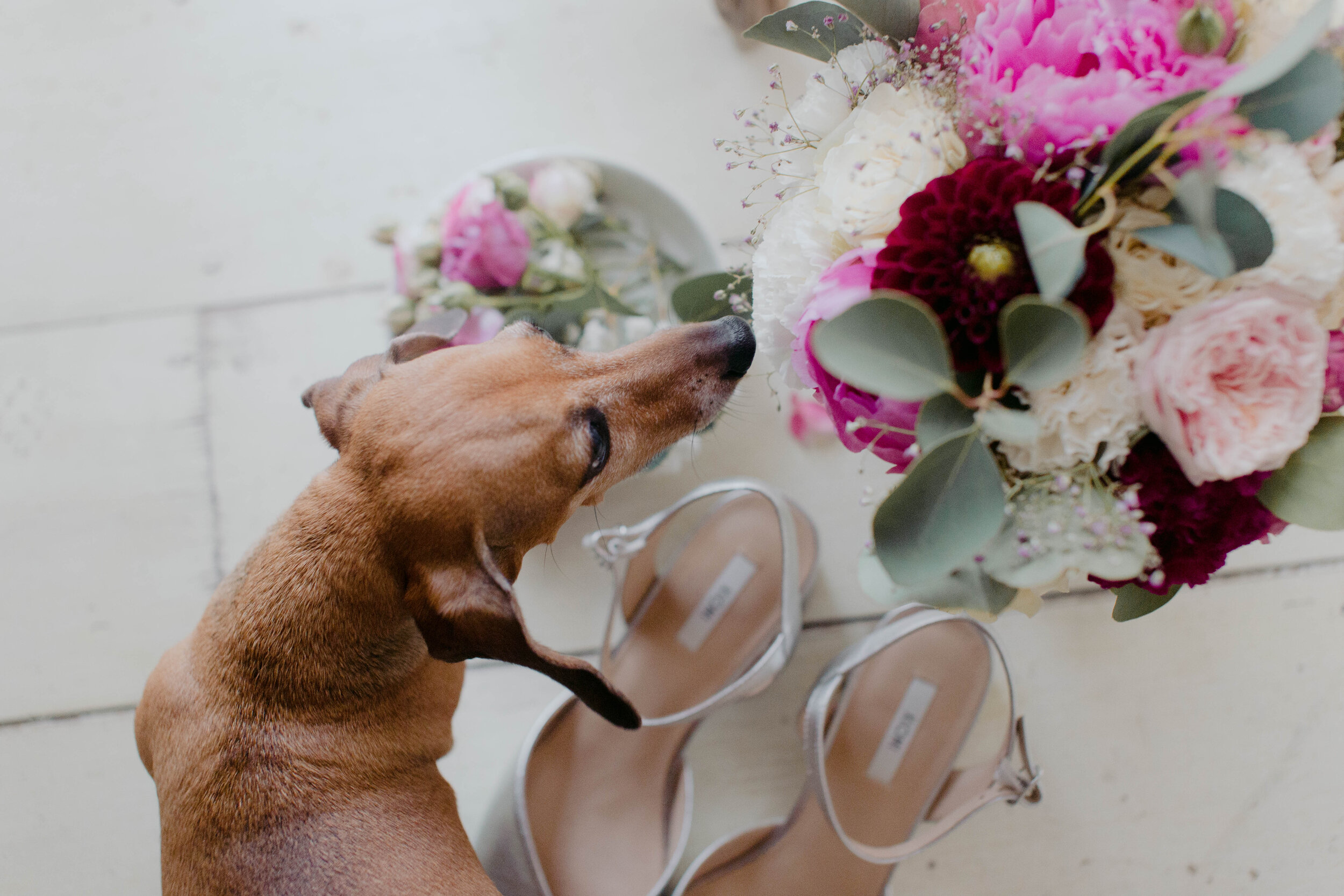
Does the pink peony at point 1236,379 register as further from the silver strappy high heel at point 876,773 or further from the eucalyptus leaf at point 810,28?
the silver strappy high heel at point 876,773

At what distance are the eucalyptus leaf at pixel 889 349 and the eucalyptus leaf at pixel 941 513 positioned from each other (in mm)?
49

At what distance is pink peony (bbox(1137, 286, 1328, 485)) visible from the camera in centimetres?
58

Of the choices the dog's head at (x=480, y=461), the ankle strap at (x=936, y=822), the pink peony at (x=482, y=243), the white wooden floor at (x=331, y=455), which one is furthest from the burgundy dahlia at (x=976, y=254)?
the white wooden floor at (x=331, y=455)

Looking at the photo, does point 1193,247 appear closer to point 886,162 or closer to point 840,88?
point 886,162

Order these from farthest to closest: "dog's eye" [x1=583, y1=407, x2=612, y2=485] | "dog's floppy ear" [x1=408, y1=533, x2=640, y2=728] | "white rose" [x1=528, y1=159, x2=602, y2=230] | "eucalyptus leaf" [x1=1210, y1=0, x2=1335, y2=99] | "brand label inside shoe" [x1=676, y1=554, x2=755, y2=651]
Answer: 1. "brand label inside shoe" [x1=676, y1=554, x2=755, y2=651]
2. "white rose" [x1=528, y1=159, x2=602, y2=230]
3. "dog's eye" [x1=583, y1=407, x2=612, y2=485]
4. "dog's floppy ear" [x1=408, y1=533, x2=640, y2=728]
5. "eucalyptus leaf" [x1=1210, y1=0, x2=1335, y2=99]

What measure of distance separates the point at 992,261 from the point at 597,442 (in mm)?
546

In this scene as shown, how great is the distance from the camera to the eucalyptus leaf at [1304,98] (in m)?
0.59

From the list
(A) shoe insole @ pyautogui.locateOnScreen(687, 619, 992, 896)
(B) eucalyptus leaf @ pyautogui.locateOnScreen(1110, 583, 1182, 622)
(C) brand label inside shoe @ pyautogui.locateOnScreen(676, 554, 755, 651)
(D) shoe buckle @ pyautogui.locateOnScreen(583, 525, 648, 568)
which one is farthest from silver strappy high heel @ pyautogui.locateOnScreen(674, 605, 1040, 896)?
(B) eucalyptus leaf @ pyautogui.locateOnScreen(1110, 583, 1182, 622)

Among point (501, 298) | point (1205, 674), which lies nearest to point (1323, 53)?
point (501, 298)

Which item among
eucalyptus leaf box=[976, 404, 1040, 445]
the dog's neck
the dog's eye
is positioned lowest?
the dog's neck

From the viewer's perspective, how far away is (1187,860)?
1461 mm

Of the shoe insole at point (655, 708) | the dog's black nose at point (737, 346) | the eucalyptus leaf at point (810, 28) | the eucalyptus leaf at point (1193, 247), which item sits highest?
the eucalyptus leaf at point (810, 28)

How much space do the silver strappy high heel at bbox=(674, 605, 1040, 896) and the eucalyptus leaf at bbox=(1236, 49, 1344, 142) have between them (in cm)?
92

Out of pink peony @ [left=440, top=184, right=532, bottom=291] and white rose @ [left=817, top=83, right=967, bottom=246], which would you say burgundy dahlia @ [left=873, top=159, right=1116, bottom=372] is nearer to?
white rose @ [left=817, top=83, right=967, bottom=246]
